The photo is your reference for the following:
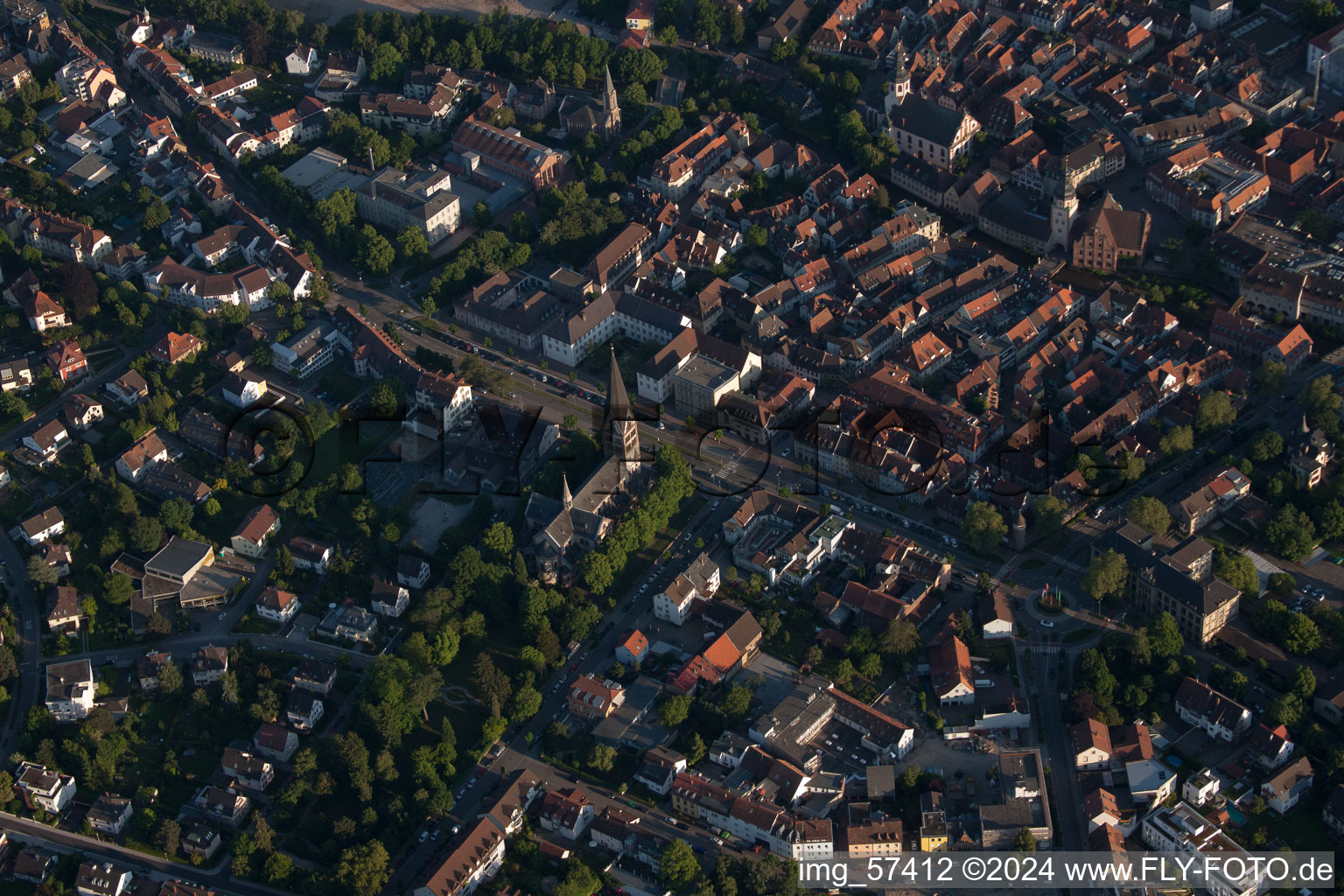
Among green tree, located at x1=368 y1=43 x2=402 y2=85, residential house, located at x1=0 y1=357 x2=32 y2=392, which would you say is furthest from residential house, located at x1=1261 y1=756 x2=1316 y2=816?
green tree, located at x1=368 y1=43 x2=402 y2=85

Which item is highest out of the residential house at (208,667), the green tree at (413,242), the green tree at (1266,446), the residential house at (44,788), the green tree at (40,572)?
the green tree at (1266,446)

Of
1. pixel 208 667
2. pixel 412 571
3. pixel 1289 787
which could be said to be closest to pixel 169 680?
pixel 208 667

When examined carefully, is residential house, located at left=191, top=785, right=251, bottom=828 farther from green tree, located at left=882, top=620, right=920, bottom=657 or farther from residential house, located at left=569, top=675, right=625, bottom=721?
green tree, located at left=882, top=620, right=920, bottom=657

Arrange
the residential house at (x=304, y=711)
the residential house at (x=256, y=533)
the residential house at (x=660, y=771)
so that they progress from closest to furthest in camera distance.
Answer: the residential house at (x=660, y=771) → the residential house at (x=304, y=711) → the residential house at (x=256, y=533)

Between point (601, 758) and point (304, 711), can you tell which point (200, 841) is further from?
point (601, 758)

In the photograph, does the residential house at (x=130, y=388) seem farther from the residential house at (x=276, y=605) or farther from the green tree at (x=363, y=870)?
the green tree at (x=363, y=870)

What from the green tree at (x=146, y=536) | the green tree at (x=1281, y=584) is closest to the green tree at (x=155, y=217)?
the green tree at (x=146, y=536)
